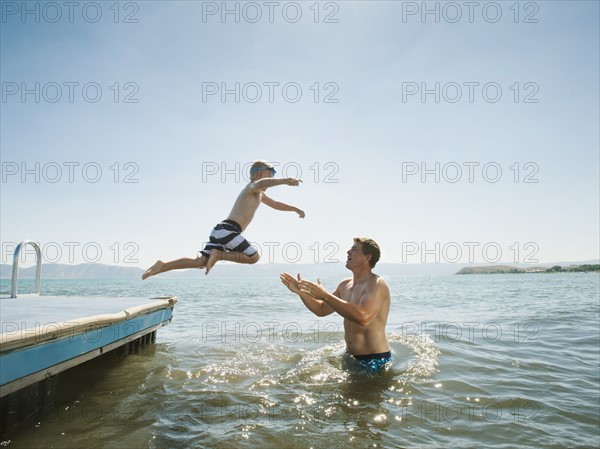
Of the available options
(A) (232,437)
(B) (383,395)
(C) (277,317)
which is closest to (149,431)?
(A) (232,437)

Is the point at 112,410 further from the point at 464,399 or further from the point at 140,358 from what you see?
the point at 464,399

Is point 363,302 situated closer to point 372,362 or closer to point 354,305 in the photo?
point 354,305

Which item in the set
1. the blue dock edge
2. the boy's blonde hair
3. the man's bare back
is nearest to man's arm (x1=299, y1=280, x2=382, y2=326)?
the man's bare back

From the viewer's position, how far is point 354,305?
506cm

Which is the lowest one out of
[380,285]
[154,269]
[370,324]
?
[370,324]

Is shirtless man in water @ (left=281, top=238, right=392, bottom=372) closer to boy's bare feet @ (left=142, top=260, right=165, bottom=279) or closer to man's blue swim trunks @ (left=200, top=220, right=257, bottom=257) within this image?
man's blue swim trunks @ (left=200, top=220, right=257, bottom=257)

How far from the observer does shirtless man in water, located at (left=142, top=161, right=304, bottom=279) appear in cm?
498

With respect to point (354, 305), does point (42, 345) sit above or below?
below

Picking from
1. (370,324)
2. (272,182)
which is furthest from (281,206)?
(370,324)

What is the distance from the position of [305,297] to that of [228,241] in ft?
4.13

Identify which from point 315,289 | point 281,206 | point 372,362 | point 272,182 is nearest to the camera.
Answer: point 315,289

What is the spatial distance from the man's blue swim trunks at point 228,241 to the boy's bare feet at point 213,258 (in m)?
0.08

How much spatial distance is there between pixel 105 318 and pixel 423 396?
426 centimetres

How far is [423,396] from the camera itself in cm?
517
